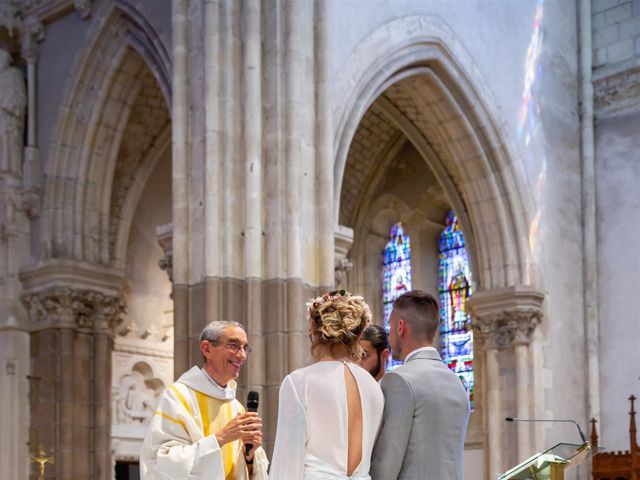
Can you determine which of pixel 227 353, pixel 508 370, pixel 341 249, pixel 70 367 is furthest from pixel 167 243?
pixel 227 353

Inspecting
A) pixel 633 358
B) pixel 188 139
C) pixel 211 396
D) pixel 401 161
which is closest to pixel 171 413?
pixel 211 396

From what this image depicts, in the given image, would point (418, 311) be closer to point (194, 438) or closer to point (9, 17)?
point (194, 438)

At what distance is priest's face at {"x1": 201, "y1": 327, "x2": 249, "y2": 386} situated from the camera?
5113mm

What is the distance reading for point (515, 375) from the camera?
1366cm

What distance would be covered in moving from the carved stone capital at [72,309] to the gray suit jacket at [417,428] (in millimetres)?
9626

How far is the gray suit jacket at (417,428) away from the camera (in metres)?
4.12

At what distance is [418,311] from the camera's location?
4.23m

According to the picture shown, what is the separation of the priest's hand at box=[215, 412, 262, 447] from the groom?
801 millimetres

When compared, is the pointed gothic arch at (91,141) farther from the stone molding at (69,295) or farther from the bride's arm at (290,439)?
the bride's arm at (290,439)

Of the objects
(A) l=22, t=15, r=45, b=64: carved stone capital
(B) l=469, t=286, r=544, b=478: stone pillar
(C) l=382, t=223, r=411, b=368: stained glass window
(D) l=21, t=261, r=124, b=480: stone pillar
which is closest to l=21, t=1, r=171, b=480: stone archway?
(D) l=21, t=261, r=124, b=480: stone pillar

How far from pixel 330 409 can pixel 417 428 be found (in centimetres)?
33

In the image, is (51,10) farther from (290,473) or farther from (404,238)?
(290,473)

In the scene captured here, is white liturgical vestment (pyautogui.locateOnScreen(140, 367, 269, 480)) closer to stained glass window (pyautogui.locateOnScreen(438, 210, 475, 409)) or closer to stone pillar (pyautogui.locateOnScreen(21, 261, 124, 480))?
stone pillar (pyautogui.locateOnScreen(21, 261, 124, 480))

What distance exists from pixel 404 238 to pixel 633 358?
461cm
